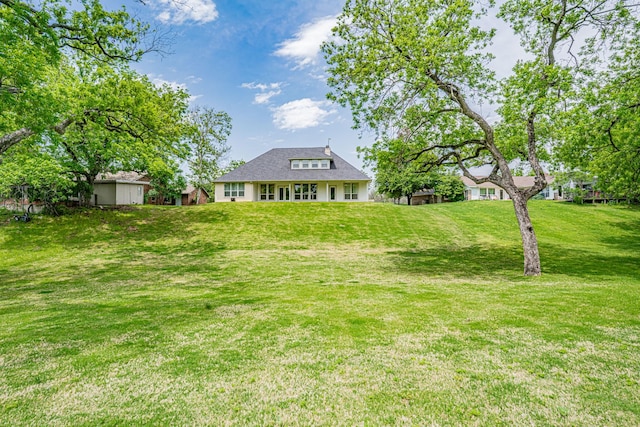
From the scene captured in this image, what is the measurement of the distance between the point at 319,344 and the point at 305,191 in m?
34.6

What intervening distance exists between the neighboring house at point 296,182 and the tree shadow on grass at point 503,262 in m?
20.1

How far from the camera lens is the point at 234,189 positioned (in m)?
38.9

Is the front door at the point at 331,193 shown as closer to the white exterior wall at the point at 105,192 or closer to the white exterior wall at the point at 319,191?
the white exterior wall at the point at 319,191

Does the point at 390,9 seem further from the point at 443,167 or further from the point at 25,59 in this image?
the point at 25,59

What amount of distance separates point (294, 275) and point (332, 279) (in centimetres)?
165

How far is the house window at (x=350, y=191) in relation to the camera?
38656 millimetres

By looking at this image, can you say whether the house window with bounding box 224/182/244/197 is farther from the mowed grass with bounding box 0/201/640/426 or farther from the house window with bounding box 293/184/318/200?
the mowed grass with bounding box 0/201/640/426

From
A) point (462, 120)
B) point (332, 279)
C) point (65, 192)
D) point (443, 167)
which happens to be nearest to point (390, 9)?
point (462, 120)

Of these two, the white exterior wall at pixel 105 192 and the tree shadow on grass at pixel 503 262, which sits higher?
the white exterior wall at pixel 105 192

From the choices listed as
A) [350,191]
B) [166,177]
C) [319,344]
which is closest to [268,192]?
[350,191]

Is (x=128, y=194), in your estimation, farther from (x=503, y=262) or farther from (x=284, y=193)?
(x=503, y=262)

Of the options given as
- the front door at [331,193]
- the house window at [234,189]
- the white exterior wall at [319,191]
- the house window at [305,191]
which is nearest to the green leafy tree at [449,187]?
the white exterior wall at [319,191]

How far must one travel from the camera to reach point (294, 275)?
1188cm

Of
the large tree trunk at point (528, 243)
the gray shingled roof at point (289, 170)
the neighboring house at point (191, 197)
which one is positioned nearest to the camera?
the large tree trunk at point (528, 243)
